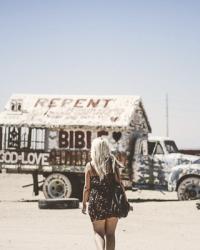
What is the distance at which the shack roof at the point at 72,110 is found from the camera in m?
18.2

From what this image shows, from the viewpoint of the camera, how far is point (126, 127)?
17.8m

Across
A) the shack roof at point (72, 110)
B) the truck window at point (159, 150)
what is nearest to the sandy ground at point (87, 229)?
the truck window at point (159, 150)

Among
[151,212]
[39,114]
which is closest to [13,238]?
[151,212]

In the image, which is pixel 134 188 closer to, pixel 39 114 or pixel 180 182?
pixel 180 182

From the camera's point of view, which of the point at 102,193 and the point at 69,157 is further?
the point at 69,157

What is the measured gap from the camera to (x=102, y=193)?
595 centimetres

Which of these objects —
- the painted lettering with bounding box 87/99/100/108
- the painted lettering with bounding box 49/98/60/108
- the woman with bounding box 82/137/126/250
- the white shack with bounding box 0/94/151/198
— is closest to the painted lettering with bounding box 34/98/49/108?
the painted lettering with bounding box 49/98/60/108

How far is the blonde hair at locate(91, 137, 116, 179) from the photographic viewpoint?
18.8 ft

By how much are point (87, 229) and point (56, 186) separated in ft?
24.4

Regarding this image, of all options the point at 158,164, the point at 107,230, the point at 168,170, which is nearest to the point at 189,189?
the point at 168,170

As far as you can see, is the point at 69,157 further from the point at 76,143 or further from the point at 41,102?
the point at 41,102

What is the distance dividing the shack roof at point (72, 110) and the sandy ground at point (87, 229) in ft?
11.9

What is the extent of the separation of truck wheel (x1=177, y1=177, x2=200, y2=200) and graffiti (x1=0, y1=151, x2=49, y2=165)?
470cm

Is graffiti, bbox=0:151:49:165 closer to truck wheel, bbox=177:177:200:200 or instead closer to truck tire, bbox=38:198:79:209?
truck tire, bbox=38:198:79:209
